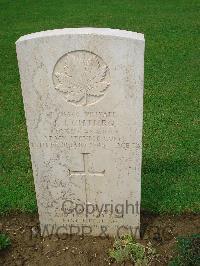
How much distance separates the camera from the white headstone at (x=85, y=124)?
3473 mm

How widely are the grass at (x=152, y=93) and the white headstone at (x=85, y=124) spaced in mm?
627

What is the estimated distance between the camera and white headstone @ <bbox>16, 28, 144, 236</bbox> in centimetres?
347

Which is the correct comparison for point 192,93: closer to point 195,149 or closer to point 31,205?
point 195,149

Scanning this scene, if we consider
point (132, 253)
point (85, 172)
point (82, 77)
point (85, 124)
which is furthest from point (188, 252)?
point (82, 77)

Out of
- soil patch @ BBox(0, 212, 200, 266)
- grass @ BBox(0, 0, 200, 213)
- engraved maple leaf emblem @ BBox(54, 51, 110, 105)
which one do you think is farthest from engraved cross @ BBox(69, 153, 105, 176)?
grass @ BBox(0, 0, 200, 213)

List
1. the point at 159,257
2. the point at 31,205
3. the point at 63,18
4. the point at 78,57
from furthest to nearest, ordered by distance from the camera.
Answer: the point at 63,18, the point at 31,205, the point at 159,257, the point at 78,57

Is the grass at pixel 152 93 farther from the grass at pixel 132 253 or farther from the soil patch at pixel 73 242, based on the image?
the grass at pixel 132 253

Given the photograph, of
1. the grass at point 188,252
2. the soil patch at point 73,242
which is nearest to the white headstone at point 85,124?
the soil patch at point 73,242

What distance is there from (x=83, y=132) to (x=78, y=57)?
0.69m

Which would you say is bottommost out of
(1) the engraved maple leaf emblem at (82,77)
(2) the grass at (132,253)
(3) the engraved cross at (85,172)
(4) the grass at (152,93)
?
(2) the grass at (132,253)

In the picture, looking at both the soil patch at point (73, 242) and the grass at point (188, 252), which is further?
the soil patch at point (73, 242)

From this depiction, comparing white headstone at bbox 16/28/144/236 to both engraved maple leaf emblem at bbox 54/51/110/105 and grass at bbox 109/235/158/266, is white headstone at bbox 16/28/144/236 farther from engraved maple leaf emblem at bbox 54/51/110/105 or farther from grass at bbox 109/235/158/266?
grass at bbox 109/235/158/266

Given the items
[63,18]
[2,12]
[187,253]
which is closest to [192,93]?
[187,253]

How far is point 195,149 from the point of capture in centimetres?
584
